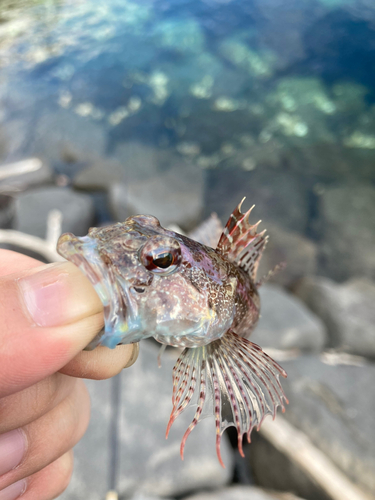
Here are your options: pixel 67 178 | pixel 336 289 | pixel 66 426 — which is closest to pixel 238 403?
pixel 66 426

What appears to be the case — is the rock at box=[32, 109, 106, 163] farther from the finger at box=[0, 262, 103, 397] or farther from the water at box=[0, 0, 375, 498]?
the finger at box=[0, 262, 103, 397]

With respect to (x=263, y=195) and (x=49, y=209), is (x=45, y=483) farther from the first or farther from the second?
(x=263, y=195)

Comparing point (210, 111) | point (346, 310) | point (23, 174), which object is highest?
point (23, 174)

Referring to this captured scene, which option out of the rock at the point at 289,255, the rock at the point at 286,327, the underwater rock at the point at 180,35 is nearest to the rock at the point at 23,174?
the rock at the point at 289,255

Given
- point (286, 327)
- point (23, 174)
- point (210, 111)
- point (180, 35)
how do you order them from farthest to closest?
point (180, 35), point (210, 111), point (23, 174), point (286, 327)

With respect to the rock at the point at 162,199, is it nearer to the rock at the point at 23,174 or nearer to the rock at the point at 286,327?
the rock at the point at 23,174

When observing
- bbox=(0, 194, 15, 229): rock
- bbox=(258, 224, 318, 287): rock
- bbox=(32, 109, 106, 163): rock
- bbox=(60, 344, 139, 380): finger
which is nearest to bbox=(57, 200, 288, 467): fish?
bbox=(60, 344, 139, 380): finger

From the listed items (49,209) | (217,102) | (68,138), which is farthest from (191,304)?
(217,102)

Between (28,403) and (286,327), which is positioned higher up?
(28,403)
